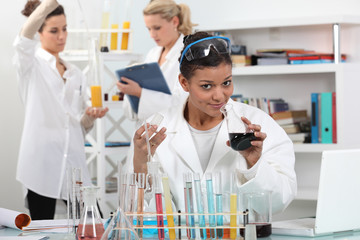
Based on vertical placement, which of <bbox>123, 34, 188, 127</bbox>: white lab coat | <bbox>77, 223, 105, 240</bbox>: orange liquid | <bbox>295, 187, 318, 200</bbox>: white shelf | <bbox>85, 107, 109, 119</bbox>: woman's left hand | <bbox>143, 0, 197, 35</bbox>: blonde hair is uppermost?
<bbox>143, 0, 197, 35</bbox>: blonde hair

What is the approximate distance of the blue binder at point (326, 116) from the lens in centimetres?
386

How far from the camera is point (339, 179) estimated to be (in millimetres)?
1635

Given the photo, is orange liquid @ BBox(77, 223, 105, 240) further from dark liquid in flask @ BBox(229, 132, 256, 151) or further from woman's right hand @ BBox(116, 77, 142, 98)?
woman's right hand @ BBox(116, 77, 142, 98)

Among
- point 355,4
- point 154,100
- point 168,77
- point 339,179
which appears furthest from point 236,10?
point 339,179

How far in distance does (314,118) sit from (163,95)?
1.25 meters

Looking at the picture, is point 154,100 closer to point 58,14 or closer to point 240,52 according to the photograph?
point 58,14

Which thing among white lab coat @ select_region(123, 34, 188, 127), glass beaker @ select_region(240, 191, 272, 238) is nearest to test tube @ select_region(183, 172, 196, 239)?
glass beaker @ select_region(240, 191, 272, 238)

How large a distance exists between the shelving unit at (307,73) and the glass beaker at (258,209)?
7.49ft

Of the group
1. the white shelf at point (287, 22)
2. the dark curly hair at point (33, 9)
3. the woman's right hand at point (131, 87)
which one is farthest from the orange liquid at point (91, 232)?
the white shelf at point (287, 22)

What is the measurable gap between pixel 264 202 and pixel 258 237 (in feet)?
0.44

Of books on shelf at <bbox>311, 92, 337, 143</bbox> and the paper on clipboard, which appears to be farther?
books on shelf at <bbox>311, 92, 337, 143</bbox>

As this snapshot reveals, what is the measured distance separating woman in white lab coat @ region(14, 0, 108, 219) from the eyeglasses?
1.41m

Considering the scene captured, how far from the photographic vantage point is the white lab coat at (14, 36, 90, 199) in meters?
3.31

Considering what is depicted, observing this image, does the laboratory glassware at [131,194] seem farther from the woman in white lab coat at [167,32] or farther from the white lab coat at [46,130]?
the white lab coat at [46,130]
